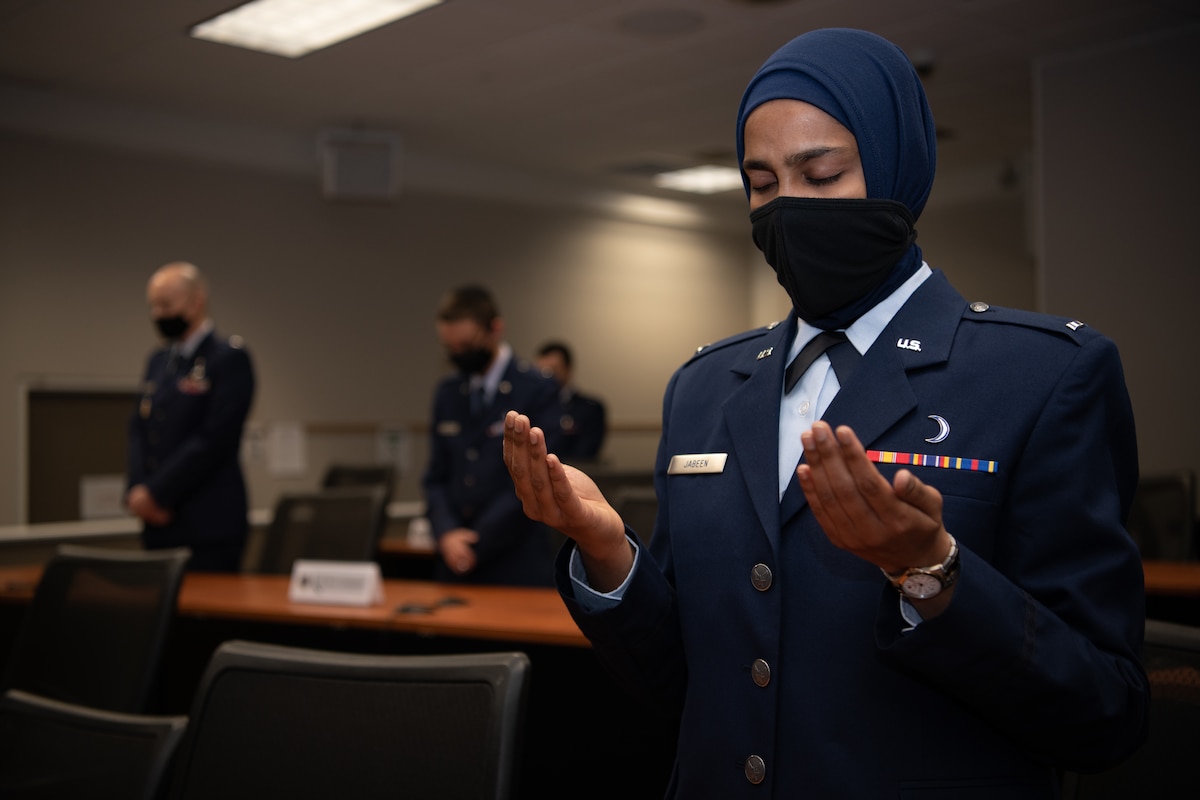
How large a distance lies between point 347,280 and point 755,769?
6.45 m

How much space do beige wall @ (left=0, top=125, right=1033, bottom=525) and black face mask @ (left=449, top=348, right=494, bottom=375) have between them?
10.2 feet

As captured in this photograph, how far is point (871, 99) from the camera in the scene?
3.21 feet

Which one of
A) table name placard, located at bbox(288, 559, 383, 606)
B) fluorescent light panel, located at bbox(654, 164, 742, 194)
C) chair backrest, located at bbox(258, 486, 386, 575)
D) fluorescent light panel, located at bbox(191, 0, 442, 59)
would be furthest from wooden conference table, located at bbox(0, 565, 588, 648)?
fluorescent light panel, located at bbox(654, 164, 742, 194)

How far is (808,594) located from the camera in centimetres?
Answer: 96

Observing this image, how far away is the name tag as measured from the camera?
106 centimetres

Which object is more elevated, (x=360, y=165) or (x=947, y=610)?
(x=360, y=165)

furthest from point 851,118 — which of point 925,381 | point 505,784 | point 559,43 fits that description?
point 559,43

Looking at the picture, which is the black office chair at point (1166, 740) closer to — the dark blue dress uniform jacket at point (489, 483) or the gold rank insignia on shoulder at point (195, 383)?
the dark blue dress uniform jacket at point (489, 483)

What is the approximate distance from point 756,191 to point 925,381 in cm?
26

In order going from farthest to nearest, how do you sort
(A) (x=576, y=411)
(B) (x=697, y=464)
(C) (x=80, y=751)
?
(A) (x=576, y=411) < (C) (x=80, y=751) < (B) (x=697, y=464)

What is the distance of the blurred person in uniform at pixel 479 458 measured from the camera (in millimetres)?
3674

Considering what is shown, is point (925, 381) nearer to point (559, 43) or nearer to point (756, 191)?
point (756, 191)

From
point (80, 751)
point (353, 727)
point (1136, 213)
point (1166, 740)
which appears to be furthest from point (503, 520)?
point (1136, 213)

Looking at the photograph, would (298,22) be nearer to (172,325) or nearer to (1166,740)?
(172,325)
